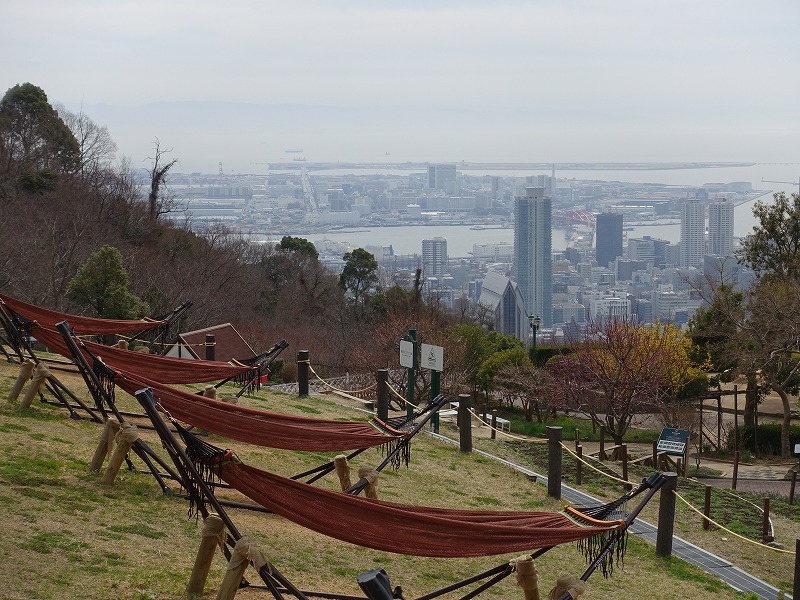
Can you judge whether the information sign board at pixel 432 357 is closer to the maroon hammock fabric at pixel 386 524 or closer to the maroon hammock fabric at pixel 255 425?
the maroon hammock fabric at pixel 255 425

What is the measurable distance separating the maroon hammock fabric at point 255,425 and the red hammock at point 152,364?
1465 mm

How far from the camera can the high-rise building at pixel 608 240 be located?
91.3 m

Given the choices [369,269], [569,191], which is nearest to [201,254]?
[369,269]

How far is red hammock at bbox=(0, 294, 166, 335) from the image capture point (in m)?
8.05

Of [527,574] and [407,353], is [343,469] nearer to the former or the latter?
[527,574]

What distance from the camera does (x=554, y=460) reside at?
27.6ft

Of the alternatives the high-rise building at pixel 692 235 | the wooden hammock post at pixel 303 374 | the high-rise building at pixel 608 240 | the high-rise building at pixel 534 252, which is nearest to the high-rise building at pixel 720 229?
the high-rise building at pixel 692 235

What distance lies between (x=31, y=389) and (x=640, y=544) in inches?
195

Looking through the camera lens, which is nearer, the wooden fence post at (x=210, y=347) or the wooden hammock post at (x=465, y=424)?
the wooden hammock post at (x=465, y=424)

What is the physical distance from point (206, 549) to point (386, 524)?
0.87 m

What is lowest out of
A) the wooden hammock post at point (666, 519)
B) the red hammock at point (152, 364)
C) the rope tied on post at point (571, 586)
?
the wooden hammock post at point (666, 519)

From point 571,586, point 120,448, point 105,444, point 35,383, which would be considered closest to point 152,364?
point 35,383

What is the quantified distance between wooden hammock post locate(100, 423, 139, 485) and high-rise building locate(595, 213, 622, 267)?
87.9 m

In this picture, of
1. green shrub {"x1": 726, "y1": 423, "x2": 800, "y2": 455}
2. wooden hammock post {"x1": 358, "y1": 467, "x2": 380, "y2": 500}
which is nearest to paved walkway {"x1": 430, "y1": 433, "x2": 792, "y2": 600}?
wooden hammock post {"x1": 358, "y1": 467, "x2": 380, "y2": 500}
